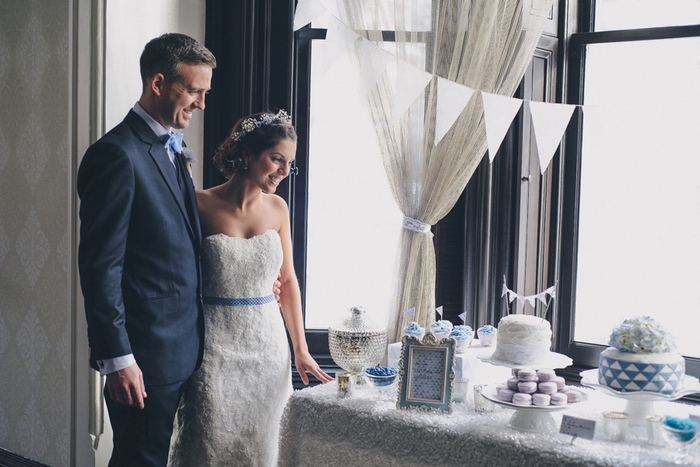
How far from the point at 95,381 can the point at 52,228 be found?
59 cm

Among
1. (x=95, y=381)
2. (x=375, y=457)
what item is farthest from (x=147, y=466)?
(x=95, y=381)

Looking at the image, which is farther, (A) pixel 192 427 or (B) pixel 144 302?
(A) pixel 192 427

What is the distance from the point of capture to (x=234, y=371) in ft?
6.88

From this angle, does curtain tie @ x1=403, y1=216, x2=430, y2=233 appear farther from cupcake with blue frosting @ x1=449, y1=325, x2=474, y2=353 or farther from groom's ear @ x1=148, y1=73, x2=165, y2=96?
groom's ear @ x1=148, y1=73, x2=165, y2=96

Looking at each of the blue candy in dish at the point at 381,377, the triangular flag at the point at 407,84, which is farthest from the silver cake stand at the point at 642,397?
the triangular flag at the point at 407,84

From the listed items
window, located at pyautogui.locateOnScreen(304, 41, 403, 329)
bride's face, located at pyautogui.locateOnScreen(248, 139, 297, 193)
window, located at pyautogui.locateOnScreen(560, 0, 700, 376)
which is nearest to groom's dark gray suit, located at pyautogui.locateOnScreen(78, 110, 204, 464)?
bride's face, located at pyautogui.locateOnScreen(248, 139, 297, 193)

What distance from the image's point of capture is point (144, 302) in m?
1.81

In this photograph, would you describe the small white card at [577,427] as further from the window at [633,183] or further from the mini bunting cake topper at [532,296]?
the window at [633,183]

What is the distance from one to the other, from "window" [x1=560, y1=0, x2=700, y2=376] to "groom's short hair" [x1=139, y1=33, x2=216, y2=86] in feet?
5.30

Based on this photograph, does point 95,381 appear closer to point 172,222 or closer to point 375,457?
point 172,222

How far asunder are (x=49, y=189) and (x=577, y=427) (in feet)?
6.66

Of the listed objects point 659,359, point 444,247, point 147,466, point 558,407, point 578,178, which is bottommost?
point 147,466

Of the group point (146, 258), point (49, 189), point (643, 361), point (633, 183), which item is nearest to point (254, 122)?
point (146, 258)

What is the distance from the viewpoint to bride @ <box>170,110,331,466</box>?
6.80 ft
